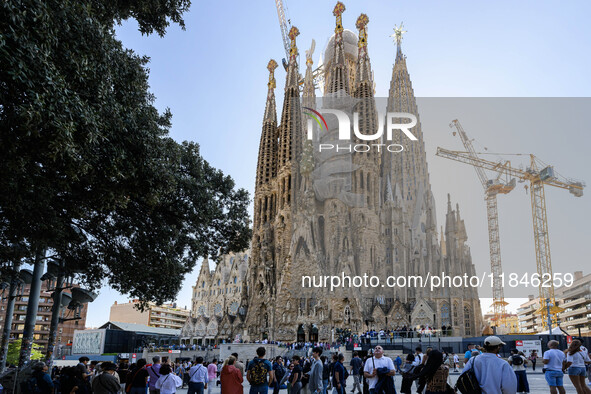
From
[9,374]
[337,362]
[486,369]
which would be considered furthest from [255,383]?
[9,374]

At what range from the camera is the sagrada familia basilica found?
54.3 metres

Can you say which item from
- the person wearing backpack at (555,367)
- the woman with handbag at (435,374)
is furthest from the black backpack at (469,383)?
the person wearing backpack at (555,367)

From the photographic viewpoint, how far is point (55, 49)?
941cm

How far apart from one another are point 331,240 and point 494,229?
1724 inches

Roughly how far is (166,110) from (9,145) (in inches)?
360

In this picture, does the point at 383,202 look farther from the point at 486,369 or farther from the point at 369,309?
the point at 486,369

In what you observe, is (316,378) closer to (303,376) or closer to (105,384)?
(303,376)

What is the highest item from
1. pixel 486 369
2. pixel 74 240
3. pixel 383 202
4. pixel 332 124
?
pixel 332 124

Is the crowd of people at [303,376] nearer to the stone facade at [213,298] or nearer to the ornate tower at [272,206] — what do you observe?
the ornate tower at [272,206]

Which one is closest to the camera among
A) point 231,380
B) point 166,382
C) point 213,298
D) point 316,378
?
point 231,380

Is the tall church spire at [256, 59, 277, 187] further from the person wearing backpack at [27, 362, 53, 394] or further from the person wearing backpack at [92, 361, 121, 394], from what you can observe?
the person wearing backpack at [92, 361, 121, 394]

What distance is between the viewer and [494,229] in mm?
88625

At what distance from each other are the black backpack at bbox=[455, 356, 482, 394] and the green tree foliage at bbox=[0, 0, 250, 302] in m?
7.10

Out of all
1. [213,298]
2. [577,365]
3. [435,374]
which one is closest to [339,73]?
[213,298]
